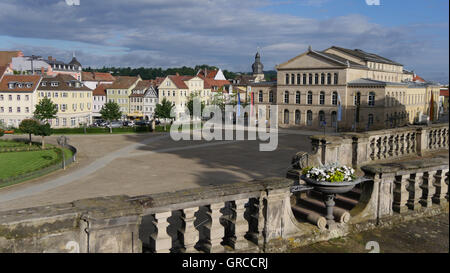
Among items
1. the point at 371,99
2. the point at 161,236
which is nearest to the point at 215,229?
the point at 161,236

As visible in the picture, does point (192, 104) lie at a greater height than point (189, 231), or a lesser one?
greater

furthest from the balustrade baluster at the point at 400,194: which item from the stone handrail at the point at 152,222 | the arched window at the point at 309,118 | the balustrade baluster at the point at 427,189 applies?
the arched window at the point at 309,118

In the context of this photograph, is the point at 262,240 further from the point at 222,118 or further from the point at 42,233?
the point at 222,118

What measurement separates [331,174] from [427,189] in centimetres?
256

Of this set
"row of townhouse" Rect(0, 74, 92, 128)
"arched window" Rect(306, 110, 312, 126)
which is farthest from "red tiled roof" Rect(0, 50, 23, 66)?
"arched window" Rect(306, 110, 312, 126)

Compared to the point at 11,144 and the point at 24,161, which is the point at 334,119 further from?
the point at 11,144

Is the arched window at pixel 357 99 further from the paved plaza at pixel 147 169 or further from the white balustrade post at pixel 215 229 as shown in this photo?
the white balustrade post at pixel 215 229

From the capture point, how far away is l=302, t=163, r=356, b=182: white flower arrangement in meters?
6.74

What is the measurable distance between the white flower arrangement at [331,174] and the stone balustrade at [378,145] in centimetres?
280

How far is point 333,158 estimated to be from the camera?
10.9 m

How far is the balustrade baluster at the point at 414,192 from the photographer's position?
7.67 m

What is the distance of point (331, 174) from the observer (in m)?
6.77
